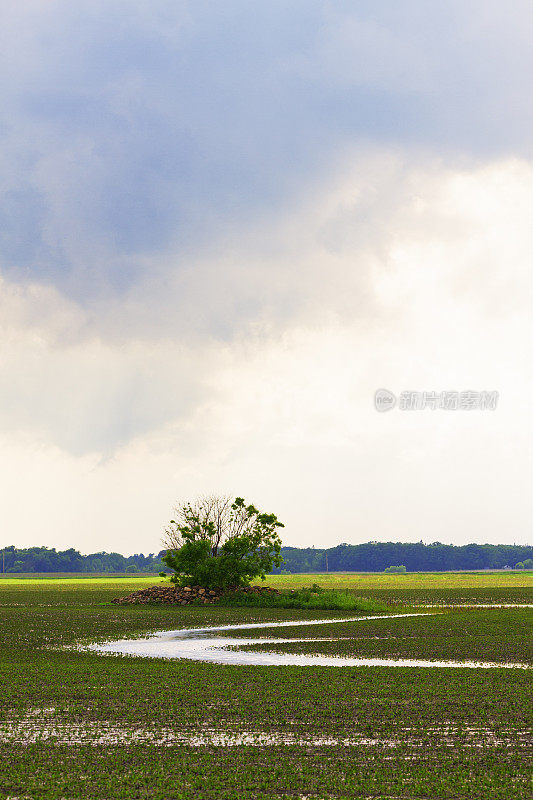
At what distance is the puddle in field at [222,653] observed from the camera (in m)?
25.1

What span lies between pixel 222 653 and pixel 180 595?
36.7 meters

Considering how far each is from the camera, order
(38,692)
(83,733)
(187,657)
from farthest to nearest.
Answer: (187,657)
(38,692)
(83,733)

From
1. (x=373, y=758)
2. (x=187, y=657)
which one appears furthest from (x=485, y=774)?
(x=187, y=657)

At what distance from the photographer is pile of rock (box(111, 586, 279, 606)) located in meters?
63.2

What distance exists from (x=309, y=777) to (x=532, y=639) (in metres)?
23.3

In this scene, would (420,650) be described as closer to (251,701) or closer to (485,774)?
(251,701)

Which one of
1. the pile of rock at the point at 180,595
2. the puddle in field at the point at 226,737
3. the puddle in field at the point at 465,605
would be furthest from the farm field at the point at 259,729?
the pile of rock at the point at 180,595

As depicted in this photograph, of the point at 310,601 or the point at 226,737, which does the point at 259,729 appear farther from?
the point at 310,601

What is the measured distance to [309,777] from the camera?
39.3 ft

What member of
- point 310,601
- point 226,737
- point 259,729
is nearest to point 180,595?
point 310,601

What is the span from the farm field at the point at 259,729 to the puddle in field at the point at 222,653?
1368mm

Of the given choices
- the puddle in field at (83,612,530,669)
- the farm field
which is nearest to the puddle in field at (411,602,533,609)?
the puddle in field at (83,612,530,669)

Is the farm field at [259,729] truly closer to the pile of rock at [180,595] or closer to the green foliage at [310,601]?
Answer: the green foliage at [310,601]

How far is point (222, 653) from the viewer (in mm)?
28656
